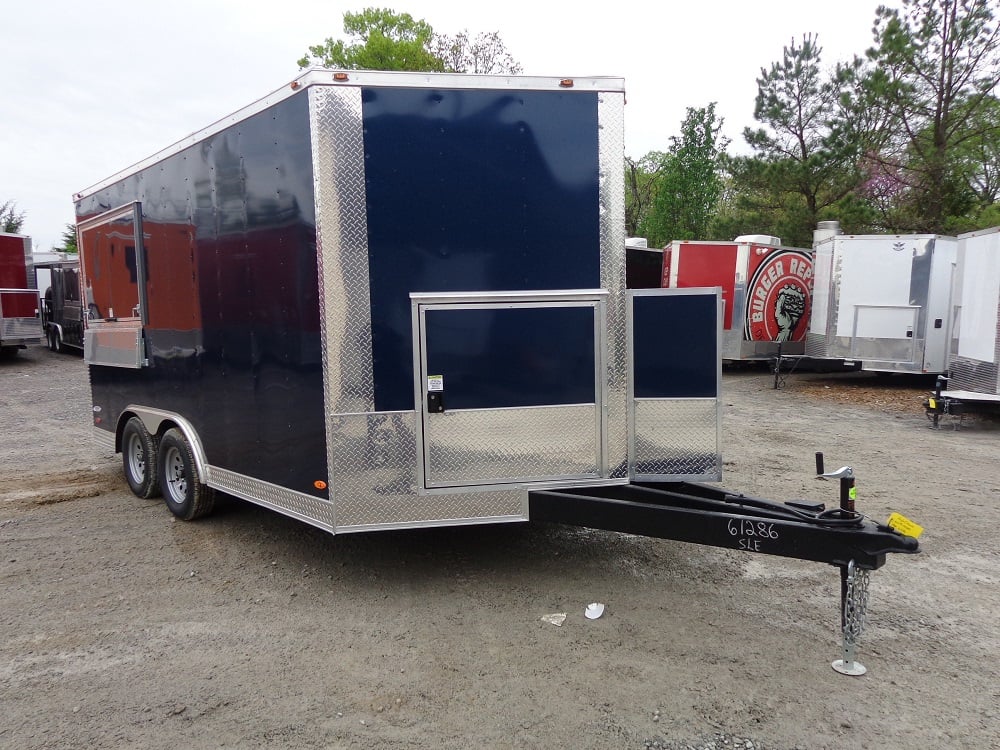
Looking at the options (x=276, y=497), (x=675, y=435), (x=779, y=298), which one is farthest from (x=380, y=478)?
(x=779, y=298)

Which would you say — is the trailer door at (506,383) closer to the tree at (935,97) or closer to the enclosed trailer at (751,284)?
the enclosed trailer at (751,284)

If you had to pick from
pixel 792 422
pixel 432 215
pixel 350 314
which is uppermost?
pixel 432 215

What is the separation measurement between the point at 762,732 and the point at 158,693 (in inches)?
106

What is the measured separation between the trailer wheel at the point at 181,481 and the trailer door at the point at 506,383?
231cm

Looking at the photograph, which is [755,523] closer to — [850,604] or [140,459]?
[850,604]

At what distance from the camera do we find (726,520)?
365 centimetres

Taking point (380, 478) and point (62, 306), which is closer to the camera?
point (380, 478)

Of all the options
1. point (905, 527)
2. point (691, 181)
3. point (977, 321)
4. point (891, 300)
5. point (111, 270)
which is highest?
point (691, 181)

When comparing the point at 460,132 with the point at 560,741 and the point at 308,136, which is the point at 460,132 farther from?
the point at 560,741

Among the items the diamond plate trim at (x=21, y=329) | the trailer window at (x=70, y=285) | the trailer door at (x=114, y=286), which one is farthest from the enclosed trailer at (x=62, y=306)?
the trailer door at (x=114, y=286)

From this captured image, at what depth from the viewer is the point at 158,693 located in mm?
3311

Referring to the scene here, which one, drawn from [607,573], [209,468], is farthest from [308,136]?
[607,573]

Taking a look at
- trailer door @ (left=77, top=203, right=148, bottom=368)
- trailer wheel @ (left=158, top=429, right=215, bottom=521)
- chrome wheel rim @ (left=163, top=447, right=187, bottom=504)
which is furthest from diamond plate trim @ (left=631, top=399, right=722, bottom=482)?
trailer door @ (left=77, top=203, right=148, bottom=368)

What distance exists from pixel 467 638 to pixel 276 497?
5.19ft
